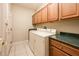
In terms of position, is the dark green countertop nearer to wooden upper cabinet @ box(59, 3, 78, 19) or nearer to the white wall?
wooden upper cabinet @ box(59, 3, 78, 19)

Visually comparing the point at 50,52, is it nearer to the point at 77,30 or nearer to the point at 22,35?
the point at 77,30

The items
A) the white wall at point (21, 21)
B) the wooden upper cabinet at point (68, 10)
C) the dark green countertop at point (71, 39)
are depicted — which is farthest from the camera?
the white wall at point (21, 21)

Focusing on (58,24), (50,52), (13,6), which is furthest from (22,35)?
(50,52)

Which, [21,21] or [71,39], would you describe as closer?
[71,39]

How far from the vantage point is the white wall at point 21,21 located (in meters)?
7.31

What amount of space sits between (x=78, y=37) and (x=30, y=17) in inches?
218

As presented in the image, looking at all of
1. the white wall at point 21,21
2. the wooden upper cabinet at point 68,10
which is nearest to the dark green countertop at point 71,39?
the wooden upper cabinet at point 68,10

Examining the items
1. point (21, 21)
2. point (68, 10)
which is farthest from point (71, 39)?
point (21, 21)

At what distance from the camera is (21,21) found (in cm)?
748

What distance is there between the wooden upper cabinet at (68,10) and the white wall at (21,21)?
5.05 m

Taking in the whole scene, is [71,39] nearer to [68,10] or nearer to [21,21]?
[68,10]

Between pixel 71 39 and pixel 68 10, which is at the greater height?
pixel 68 10

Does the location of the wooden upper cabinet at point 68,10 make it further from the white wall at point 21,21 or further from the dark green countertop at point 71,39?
the white wall at point 21,21

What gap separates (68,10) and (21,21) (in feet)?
18.0
